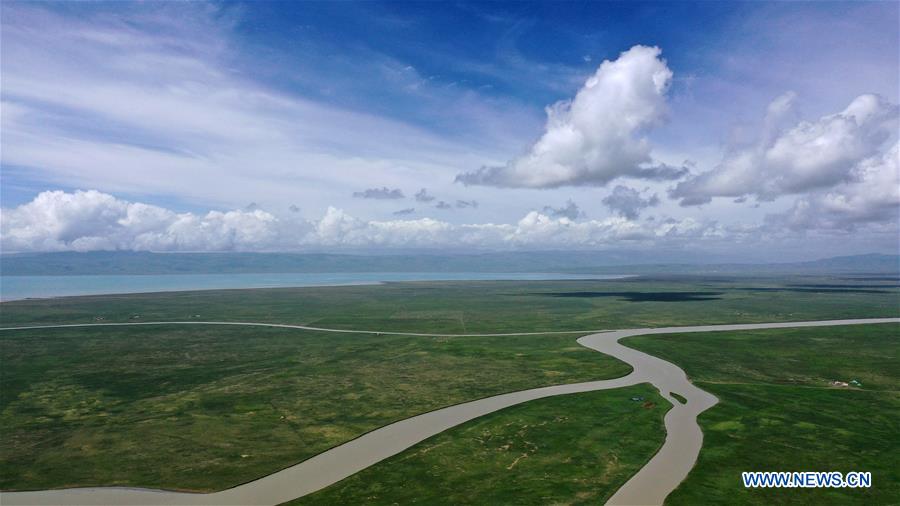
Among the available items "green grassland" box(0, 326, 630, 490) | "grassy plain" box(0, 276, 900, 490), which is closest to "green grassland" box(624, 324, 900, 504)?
→ "grassy plain" box(0, 276, 900, 490)

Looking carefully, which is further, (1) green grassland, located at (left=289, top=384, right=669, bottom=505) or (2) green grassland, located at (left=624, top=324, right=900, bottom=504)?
(2) green grassland, located at (left=624, top=324, right=900, bottom=504)

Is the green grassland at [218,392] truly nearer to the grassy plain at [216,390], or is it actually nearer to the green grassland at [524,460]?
the grassy plain at [216,390]

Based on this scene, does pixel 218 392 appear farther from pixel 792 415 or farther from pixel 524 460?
pixel 792 415

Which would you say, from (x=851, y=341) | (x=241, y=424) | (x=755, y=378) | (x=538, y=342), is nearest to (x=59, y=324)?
(x=241, y=424)

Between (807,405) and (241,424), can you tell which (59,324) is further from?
(807,405)

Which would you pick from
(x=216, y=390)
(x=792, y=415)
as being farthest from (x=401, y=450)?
(x=792, y=415)

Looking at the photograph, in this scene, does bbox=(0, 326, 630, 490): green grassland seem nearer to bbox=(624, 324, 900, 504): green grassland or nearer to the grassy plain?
the grassy plain
